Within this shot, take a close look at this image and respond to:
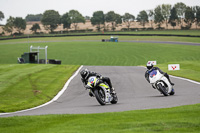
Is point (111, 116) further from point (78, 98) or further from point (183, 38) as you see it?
point (183, 38)

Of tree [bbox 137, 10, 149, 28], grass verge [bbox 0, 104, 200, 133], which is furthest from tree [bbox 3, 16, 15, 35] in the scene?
grass verge [bbox 0, 104, 200, 133]

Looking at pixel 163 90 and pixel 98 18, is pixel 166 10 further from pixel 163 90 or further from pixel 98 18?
pixel 163 90

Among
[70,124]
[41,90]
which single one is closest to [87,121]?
[70,124]

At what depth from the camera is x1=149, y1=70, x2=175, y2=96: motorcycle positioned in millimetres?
14914

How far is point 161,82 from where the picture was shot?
1497cm

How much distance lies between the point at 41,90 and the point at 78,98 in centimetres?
402

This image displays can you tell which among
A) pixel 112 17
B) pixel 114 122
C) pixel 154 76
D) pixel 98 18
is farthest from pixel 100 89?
pixel 112 17

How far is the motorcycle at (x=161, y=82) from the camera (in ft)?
48.9

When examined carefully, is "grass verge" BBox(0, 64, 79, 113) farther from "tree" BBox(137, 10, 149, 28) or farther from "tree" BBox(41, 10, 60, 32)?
"tree" BBox(137, 10, 149, 28)

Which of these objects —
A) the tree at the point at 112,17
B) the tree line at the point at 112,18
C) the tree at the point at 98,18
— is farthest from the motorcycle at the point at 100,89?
the tree at the point at 112,17

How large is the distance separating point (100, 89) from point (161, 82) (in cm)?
351

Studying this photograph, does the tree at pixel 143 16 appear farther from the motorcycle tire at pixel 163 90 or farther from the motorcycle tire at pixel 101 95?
the motorcycle tire at pixel 101 95

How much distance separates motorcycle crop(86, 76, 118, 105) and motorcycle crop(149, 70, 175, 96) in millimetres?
2780

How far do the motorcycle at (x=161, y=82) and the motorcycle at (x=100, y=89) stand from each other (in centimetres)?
278
